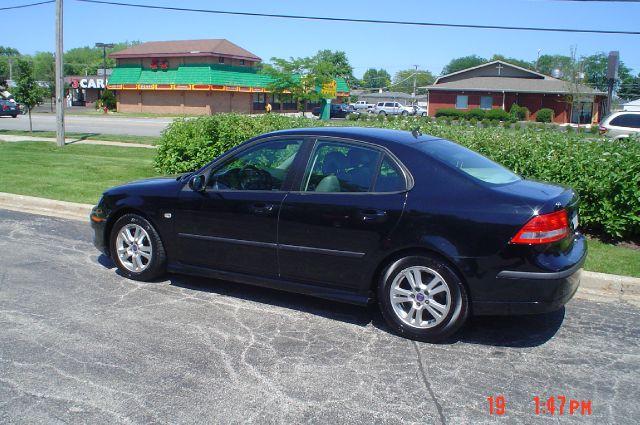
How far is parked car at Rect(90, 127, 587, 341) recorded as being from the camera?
15.0ft

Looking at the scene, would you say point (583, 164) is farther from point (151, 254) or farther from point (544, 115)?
point (544, 115)

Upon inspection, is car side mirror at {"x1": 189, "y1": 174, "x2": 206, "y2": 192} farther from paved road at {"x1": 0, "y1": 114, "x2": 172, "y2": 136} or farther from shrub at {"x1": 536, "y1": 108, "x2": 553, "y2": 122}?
shrub at {"x1": 536, "y1": 108, "x2": 553, "y2": 122}

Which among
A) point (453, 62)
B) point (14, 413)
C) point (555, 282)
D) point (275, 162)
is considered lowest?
point (14, 413)

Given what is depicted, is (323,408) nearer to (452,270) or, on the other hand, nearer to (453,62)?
(452,270)

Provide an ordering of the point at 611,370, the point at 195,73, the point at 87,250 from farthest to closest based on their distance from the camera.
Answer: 1. the point at 195,73
2. the point at 87,250
3. the point at 611,370

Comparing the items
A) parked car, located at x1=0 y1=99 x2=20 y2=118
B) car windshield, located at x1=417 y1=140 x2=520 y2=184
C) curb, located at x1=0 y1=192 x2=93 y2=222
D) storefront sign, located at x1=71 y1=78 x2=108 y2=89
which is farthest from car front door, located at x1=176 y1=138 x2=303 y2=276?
storefront sign, located at x1=71 y1=78 x2=108 y2=89

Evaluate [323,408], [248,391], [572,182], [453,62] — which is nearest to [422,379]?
[323,408]

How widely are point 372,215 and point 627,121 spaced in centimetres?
1744

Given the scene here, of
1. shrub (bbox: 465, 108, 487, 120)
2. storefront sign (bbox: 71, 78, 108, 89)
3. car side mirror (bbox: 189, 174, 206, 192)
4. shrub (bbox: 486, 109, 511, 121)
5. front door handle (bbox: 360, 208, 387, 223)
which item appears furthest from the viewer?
storefront sign (bbox: 71, 78, 108, 89)

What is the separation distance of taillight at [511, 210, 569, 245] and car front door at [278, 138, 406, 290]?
95cm

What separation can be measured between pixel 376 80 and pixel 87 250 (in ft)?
565

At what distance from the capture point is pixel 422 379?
13.8ft
